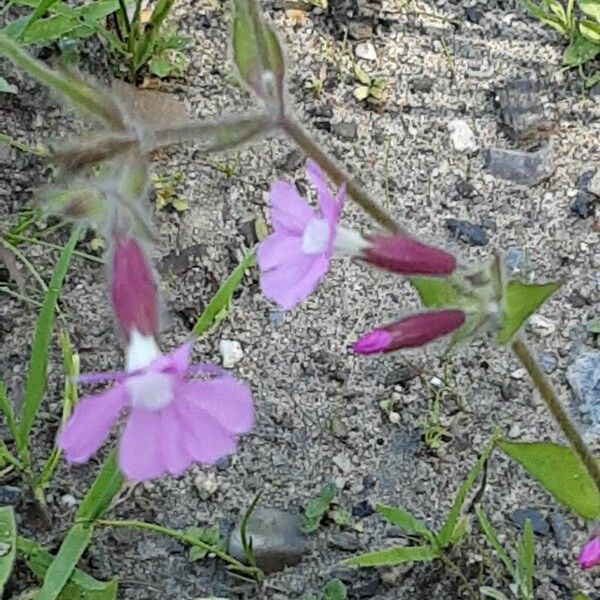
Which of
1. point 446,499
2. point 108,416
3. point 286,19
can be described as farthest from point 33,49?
point 108,416

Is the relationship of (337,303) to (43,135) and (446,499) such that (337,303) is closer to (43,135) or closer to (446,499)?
(446,499)

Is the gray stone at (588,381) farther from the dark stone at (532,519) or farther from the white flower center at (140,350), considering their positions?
the white flower center at (140,350)

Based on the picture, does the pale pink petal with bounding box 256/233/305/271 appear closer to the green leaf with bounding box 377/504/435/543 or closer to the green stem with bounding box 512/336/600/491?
the green stem with bounding box 512/336/600/491

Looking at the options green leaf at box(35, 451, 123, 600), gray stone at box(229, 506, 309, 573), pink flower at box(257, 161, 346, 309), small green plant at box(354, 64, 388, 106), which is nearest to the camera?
pink flower at box(257, 161, 346, 309)


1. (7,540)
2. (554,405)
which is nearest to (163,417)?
(554,405)

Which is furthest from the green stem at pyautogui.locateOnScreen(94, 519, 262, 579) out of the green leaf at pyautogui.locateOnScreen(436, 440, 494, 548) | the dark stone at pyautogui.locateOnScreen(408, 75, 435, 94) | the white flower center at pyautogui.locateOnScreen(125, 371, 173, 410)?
the dark stone at pyautogui.locateOnScreen(408, 75, 435, 94)

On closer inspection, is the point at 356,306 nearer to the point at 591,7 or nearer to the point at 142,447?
the point at 591,7

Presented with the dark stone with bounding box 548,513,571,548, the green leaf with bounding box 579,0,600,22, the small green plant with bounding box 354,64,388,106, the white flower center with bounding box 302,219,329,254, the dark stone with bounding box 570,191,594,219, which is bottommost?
the dark stone with bounding box 548,513,571,548

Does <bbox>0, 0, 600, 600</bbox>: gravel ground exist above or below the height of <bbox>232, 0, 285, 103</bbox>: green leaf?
below
